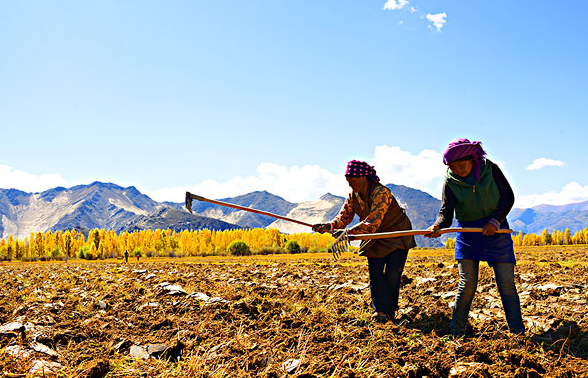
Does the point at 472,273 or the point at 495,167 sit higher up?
the point at 495,167

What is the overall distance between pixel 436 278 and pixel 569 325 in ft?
12.7

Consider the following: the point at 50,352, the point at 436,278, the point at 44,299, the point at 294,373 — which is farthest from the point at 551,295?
the point at 44,299

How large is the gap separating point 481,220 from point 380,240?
131 cm

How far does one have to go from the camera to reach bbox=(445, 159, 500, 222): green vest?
15.9ft

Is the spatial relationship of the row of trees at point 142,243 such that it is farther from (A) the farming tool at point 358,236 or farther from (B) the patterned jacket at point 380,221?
(A) the farming tool at point 358,236

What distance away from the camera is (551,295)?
668 cm

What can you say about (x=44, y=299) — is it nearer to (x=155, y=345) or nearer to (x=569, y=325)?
(x=155, y=345)

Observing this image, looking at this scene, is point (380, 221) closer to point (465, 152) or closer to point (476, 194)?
point (476, 194)

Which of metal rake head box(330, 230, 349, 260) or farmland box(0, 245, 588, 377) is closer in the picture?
farmland box(0, 245, 588, 377)

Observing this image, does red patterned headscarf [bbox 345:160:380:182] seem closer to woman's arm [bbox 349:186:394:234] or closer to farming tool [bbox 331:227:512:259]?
woman's arm [bbox 349:186:394:234]

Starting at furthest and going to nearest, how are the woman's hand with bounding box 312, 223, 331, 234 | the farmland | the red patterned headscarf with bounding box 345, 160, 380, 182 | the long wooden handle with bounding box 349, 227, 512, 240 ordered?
the woman's hand with bounding box 312, 223, 331, 234
the red patterned headscarf with bounding box 345, 160, 380, 182
the long wooden handle with bounding box 349, 227, 512, 240
the farmland

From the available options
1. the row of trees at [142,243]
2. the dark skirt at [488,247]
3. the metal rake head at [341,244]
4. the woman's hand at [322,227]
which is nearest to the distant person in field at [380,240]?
the metal rake head at [341,244]

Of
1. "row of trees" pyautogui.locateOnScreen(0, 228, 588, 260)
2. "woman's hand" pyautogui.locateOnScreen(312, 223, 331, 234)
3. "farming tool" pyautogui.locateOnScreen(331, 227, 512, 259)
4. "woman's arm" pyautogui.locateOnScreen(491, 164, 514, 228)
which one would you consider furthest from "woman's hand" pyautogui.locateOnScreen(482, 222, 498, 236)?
"row of trees" pyautogui.locateOnScreen(0, 228, 588, 260)

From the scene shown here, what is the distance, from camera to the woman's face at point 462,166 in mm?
4824
